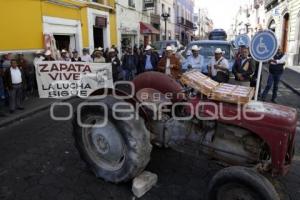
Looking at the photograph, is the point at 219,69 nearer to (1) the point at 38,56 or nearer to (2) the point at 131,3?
Result: (1) the point at 38,56

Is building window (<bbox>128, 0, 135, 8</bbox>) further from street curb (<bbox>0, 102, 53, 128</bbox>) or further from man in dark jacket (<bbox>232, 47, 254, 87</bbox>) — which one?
man in dark jacket (<bbox>232, 47, 254, 87</bbox>)

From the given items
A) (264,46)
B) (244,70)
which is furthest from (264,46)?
→ (244,70)

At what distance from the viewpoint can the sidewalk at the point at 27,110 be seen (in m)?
6.72

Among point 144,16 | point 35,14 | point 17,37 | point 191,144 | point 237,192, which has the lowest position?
point 237,192

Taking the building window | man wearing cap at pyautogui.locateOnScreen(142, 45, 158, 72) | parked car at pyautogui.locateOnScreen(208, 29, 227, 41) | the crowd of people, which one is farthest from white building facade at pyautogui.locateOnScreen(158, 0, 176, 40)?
the crowd of people

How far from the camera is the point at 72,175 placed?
4.02 meters

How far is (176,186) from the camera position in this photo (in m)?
3.71

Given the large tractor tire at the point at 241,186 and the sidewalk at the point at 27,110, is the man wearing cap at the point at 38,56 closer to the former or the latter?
the sidewalk at the point at 27,110

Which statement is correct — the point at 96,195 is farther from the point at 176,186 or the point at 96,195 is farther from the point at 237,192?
the point at 237,192

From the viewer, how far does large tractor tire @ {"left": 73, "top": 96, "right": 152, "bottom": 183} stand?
332 centimetres

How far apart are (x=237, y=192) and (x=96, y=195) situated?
1720mm

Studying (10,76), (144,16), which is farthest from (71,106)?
(144,16)

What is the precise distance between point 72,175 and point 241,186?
7.85 ft

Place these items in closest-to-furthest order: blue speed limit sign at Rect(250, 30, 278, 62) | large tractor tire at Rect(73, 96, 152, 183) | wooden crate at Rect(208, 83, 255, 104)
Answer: wooden crate at Rect(208, 83, 255, 104) → large tractor tire at Rect(73, 96, 152, 183) → blue speed limit sign at Rect(250, 30, 278, 62)
